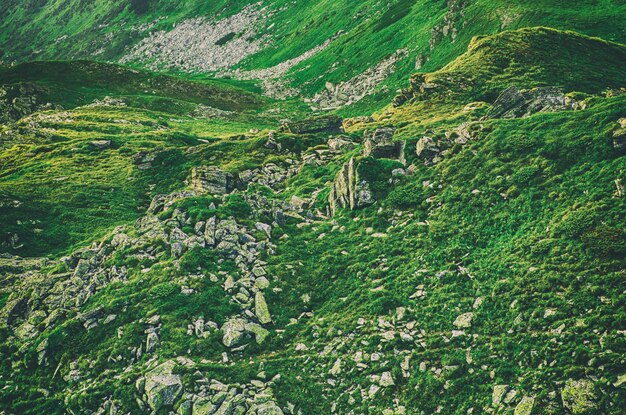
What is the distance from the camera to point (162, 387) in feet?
69.9

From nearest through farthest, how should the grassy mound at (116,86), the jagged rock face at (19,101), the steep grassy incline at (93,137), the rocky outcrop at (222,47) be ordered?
the steep grassy incline at (93,137)
the jagged rock face at (19,101)
the grassy mound at (116,86)
the rocky outcrop at (222,47)

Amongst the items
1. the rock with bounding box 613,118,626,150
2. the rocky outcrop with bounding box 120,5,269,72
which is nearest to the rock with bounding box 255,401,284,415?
the rock with bounding box 613,118,626,150

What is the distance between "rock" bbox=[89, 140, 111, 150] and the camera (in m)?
69.4

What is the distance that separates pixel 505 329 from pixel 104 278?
2575cm

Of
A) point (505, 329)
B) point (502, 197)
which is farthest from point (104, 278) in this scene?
point (502, 197)

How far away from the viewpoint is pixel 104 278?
99.2 feet

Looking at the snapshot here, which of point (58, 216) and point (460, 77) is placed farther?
point (460, 77)

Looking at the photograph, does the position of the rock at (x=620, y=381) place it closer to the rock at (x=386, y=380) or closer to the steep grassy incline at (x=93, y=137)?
the rock at (x=386, y=380)

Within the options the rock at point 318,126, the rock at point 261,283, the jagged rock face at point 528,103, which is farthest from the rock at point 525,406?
the rock at point 318,126

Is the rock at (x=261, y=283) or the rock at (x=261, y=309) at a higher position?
the rock at (x=261, y=283)

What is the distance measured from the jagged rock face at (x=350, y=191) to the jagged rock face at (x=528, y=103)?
49.7ft

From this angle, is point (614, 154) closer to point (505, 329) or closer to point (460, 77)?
point (505, 329)

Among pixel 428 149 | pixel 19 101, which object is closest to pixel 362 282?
pixel 428 149

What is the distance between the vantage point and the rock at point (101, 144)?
69.4m
